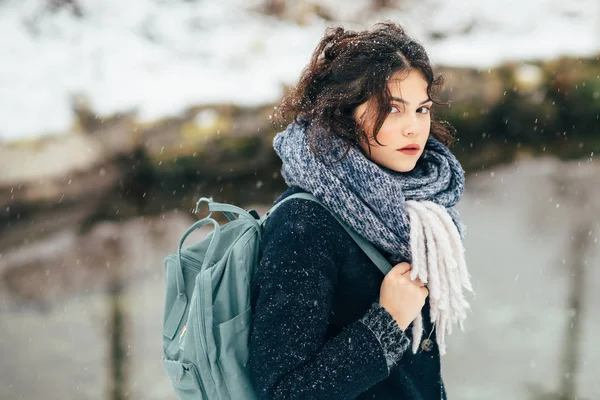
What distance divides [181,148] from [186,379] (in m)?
2.65

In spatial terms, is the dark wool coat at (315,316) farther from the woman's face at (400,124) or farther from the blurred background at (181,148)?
the blurred background at (181,148)

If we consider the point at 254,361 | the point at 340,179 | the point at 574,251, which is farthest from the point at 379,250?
the point at 574,251

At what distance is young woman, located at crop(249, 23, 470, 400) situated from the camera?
0.98m

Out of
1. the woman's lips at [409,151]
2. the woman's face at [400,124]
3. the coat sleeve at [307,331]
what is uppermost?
the woman's face at [400,124]

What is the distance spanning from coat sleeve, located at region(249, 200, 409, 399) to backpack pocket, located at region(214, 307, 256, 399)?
0.03 meters

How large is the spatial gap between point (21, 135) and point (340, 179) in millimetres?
2889

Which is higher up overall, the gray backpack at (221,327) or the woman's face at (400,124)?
the woman's face at (400,124)

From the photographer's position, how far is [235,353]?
1052 millimetres

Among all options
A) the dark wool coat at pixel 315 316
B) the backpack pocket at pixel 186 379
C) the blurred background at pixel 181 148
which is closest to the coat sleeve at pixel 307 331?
the dark wool coat at pixel 315 316

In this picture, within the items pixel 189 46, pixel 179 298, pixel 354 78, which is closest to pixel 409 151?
A: pixel 354 78

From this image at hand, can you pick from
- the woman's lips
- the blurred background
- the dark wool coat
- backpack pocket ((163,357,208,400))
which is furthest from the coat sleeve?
the blurred background

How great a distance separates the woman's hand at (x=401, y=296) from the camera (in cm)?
104

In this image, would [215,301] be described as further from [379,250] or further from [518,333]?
[518,333]

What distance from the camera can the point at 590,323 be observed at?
12.8ft
